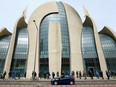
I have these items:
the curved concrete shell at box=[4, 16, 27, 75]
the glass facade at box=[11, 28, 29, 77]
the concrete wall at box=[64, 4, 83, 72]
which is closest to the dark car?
the concrete wall at box=[64, 4, 83, 72]

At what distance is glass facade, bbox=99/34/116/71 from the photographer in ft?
168

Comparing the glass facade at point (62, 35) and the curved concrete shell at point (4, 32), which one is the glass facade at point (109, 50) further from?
the curved concrete shell at point (4, 32)

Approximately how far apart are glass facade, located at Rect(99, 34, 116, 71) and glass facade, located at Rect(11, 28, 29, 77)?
21.1 m

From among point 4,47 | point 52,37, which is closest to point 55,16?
point 52,37

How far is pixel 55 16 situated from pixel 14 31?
40.0 ft

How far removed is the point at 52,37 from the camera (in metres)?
50.3

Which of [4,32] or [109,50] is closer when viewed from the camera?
[109,50]

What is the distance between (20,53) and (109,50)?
941 inches

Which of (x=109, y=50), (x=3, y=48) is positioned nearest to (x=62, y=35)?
(x=109, y=50)

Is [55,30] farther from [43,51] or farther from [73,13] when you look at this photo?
[73,13]

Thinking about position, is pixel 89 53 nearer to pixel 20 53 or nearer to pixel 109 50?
pixel 109 50

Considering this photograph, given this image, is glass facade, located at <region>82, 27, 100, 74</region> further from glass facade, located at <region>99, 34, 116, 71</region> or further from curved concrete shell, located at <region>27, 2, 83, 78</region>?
glass facade, located at <region>99, 34, 116, 71</region>

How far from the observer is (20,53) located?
5281cm

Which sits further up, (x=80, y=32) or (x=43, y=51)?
(x=80, y=32)
